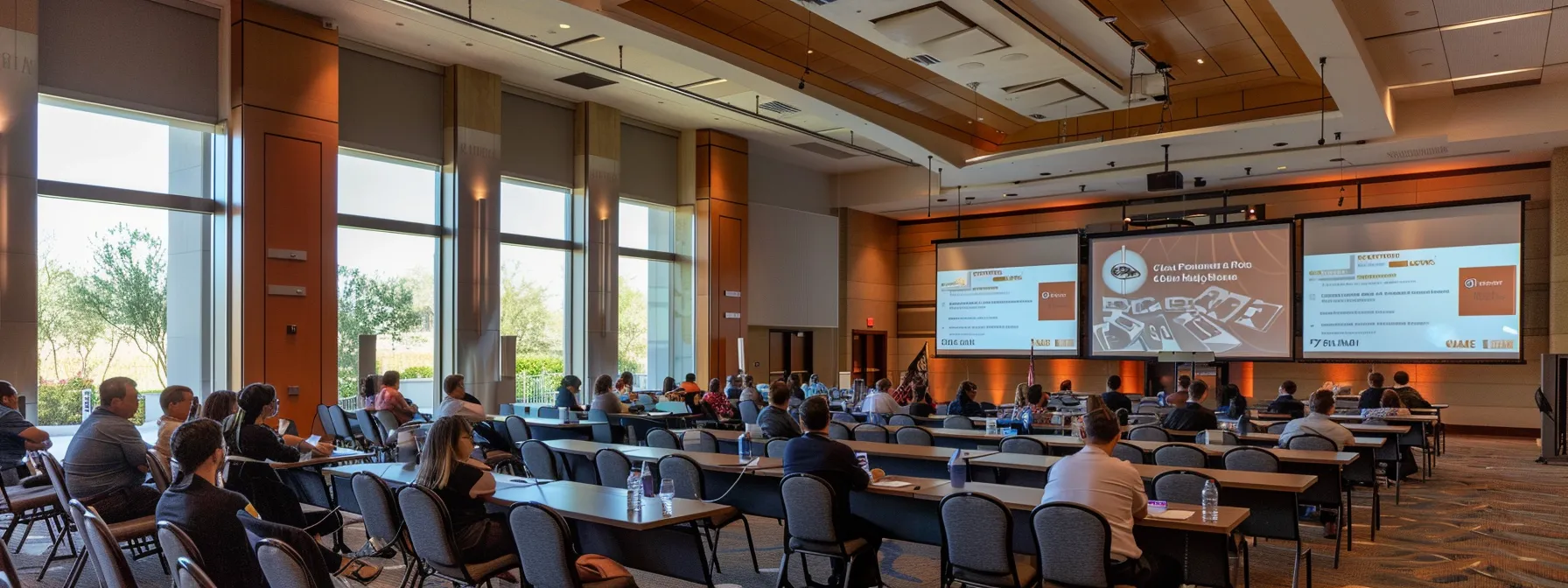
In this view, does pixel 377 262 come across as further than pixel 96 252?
Yes

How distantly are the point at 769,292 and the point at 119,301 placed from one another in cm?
1086

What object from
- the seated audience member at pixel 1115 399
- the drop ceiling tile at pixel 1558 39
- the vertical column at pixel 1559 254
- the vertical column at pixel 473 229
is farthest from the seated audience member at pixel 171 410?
the vertical column at pixel 1559 254

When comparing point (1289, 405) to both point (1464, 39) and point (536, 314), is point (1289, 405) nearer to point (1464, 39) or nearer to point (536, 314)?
point (1464, 39)

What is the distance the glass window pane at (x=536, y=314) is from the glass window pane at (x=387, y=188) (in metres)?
1.53

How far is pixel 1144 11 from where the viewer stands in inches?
420

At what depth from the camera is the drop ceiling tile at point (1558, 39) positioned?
9.88 meters

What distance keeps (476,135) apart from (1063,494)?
11594 mm

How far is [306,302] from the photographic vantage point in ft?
38.2

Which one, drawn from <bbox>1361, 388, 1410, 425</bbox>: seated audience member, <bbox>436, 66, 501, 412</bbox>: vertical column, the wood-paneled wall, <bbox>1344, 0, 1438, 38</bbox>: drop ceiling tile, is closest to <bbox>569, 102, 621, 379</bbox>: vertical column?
<bbox>436, 66, 501, 412</bbox>: vertical column

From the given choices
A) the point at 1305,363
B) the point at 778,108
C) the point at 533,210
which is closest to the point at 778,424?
the point at 778,108

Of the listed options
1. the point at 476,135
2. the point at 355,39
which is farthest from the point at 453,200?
the point at 355,39

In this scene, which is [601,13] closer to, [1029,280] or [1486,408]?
[1029,280]

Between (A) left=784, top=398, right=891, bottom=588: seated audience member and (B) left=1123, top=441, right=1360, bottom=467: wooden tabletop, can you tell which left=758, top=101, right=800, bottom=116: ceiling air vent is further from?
(A) left=784, top=398, right=891, bottom=588: seated audience member

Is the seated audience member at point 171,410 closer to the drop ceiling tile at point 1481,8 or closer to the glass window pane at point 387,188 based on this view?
the glass window pane at point 387,188
